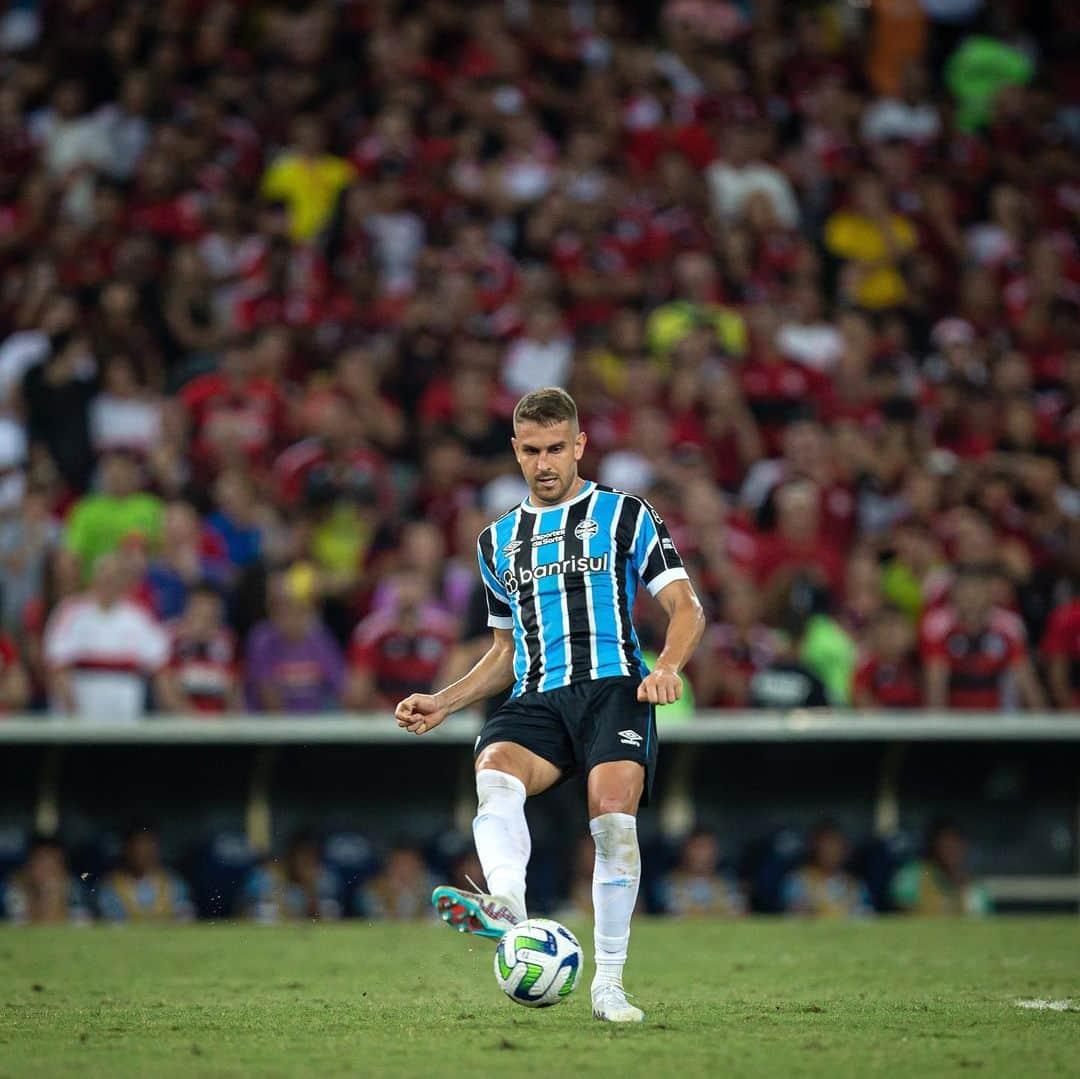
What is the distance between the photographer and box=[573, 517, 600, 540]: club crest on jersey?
6.10 meters

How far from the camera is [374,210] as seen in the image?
14961 millimetres

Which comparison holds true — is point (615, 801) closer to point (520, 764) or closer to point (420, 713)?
point (520, 764)

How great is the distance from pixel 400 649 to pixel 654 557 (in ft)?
18.6

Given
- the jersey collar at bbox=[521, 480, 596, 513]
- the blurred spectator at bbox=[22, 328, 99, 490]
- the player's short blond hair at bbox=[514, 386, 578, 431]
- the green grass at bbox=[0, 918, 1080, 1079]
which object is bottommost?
the green grass at bbox=[0, 918, 1080, 1079]

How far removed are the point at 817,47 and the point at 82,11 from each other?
6746 millimetres

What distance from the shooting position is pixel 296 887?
11516 mm

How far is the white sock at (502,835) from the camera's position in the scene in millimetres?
5691

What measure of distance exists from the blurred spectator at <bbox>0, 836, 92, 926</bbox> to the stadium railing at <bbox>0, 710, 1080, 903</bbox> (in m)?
0.37

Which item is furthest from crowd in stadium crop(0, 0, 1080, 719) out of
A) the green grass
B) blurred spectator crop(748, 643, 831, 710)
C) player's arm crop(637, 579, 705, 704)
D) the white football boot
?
the white football boot

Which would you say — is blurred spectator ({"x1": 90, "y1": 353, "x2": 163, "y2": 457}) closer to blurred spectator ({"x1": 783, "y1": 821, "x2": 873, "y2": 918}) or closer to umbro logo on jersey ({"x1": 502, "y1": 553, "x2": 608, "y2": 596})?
blurred spectator ({"x1": 783, "y1": 821, "x2": 873, "y2": 918})

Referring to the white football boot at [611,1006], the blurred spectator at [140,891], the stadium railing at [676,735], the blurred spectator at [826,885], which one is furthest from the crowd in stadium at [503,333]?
the white football boot at [611,1006]

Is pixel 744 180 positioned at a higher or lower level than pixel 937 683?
higher

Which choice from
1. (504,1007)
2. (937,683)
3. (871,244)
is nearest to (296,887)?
(937,683)

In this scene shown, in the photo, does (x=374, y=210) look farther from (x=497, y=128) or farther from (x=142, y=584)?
(x=142, y=584)
